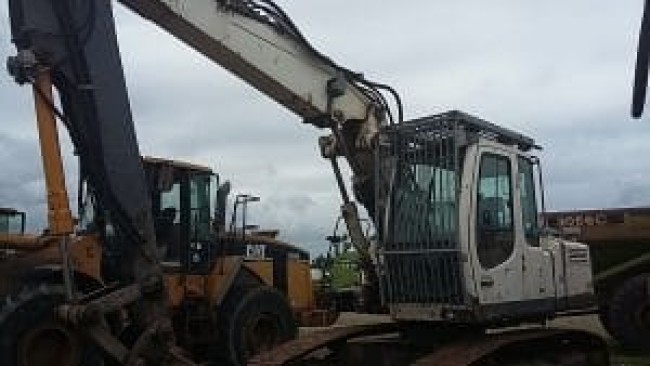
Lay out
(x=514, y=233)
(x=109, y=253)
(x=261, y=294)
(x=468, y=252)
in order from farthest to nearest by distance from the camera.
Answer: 1. (x=261, y=294)
2. (x=109, y=253)
3. (x=514, y=233)
4. (x=468, y=252)

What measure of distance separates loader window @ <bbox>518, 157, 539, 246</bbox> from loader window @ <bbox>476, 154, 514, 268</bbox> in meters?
0.22

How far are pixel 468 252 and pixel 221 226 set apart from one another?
6087 millimetres

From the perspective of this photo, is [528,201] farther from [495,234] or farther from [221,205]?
[221,205]

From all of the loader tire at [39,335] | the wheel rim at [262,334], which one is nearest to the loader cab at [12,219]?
the wheel rim at [262,334]

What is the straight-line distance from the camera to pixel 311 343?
882 cm

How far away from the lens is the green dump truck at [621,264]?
1454cm

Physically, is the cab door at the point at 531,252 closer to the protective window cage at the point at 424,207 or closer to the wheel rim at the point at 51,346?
the protective window cage at the point at 424,207

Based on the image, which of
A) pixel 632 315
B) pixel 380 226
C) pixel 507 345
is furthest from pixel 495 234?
pixel 632 315

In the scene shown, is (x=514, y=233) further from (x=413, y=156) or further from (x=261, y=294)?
(x=261, y=294)

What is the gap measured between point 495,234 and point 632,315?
6891 millimetres

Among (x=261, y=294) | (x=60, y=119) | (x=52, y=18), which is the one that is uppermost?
(x=52, y=18)

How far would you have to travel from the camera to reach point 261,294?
13273mm

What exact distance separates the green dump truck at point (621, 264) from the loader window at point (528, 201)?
569 cm

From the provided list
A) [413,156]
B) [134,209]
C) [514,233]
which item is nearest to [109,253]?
[134,209]
